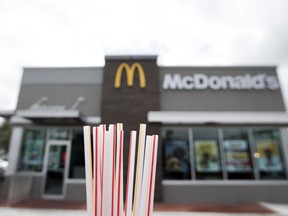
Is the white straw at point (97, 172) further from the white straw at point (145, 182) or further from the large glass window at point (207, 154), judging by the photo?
the large glass window at point (207, 154)

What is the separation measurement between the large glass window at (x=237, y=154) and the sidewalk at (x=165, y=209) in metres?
1.27

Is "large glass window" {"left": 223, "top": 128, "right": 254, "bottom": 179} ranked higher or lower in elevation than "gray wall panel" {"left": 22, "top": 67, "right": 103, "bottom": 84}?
lower

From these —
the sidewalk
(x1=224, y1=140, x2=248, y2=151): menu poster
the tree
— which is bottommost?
the sidewalk

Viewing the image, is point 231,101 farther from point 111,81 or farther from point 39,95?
point 39,95

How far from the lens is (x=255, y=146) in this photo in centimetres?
815

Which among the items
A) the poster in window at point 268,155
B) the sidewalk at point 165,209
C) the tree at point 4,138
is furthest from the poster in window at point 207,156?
the tree at point 4,138

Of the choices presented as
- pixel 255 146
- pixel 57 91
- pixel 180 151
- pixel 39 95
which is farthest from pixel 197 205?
pixel 39 95

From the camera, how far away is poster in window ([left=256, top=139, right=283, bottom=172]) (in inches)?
314

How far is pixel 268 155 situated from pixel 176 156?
3.91 m

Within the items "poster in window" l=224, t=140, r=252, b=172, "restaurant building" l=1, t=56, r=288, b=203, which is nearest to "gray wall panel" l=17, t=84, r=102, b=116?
"restaurant building" l=1, t=56, r=288, b=203

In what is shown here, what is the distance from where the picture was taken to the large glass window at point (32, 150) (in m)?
8.25

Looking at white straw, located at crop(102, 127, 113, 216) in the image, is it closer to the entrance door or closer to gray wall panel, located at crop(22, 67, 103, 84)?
the entrance door

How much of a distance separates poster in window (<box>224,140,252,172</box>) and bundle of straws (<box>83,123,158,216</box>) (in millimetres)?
7591

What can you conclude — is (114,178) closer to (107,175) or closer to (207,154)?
(107,175)
